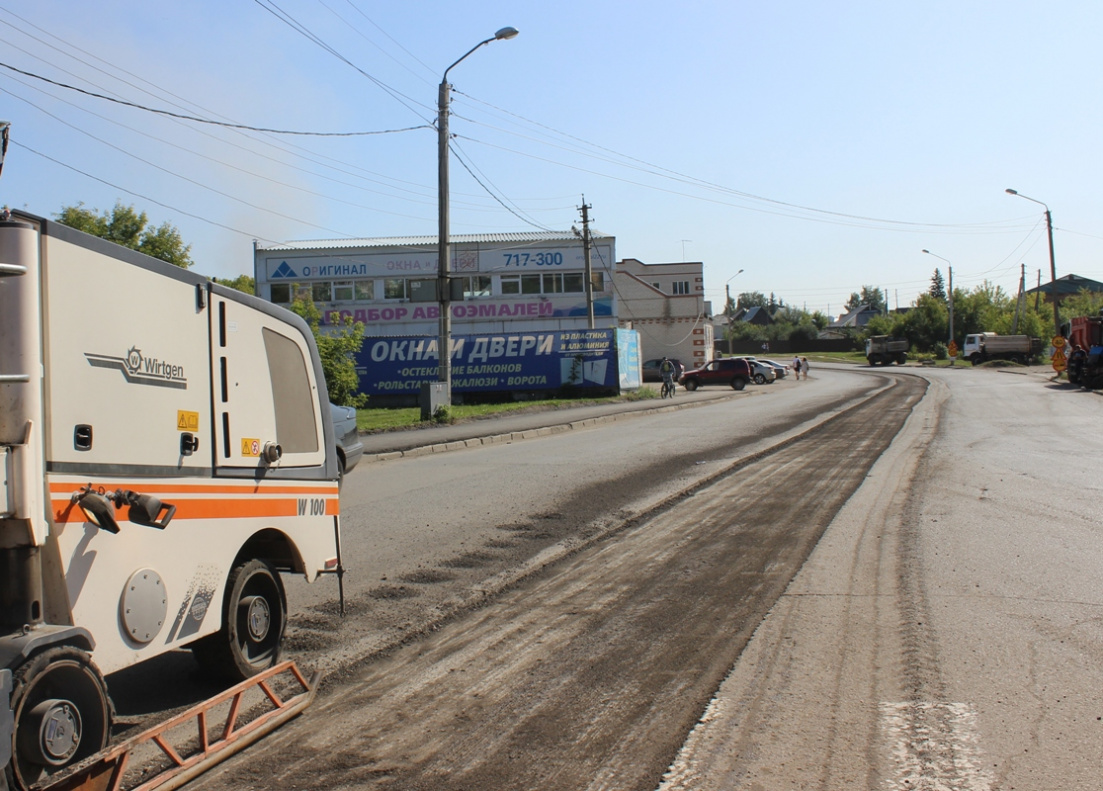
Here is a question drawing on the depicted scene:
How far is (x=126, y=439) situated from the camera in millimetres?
3924

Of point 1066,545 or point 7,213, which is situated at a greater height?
point 7,213

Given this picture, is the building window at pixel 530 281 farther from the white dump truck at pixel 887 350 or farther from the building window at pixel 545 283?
the white dump truck at pixel 887 350

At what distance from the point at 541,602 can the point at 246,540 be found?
2587mm

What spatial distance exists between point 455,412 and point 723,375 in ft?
82.2

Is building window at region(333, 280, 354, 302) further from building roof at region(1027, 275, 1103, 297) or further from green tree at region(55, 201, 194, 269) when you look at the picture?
building roof at region(1027, 275, 1103, 297)

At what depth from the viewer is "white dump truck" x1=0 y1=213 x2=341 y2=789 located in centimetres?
332

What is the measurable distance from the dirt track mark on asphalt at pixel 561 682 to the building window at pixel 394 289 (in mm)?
50220

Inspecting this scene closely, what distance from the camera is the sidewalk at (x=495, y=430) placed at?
1889 cm

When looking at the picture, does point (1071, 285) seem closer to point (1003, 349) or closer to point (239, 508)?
point (1003, 349)

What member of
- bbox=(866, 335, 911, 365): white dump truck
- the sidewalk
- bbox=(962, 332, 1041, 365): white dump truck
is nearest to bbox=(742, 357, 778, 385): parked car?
bbox=(962, 332, 1041, 365): white dump truck

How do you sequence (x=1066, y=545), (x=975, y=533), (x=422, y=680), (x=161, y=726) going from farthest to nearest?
(x=975, y=533), (x=1066, y=545), (x=422, y=680), (x=161, y=726)

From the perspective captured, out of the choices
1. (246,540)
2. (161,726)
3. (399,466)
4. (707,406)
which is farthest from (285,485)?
(707,406)

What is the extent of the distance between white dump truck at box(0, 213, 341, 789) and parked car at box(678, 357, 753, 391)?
149 feet

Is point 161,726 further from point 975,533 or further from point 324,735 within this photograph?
point 975,533
